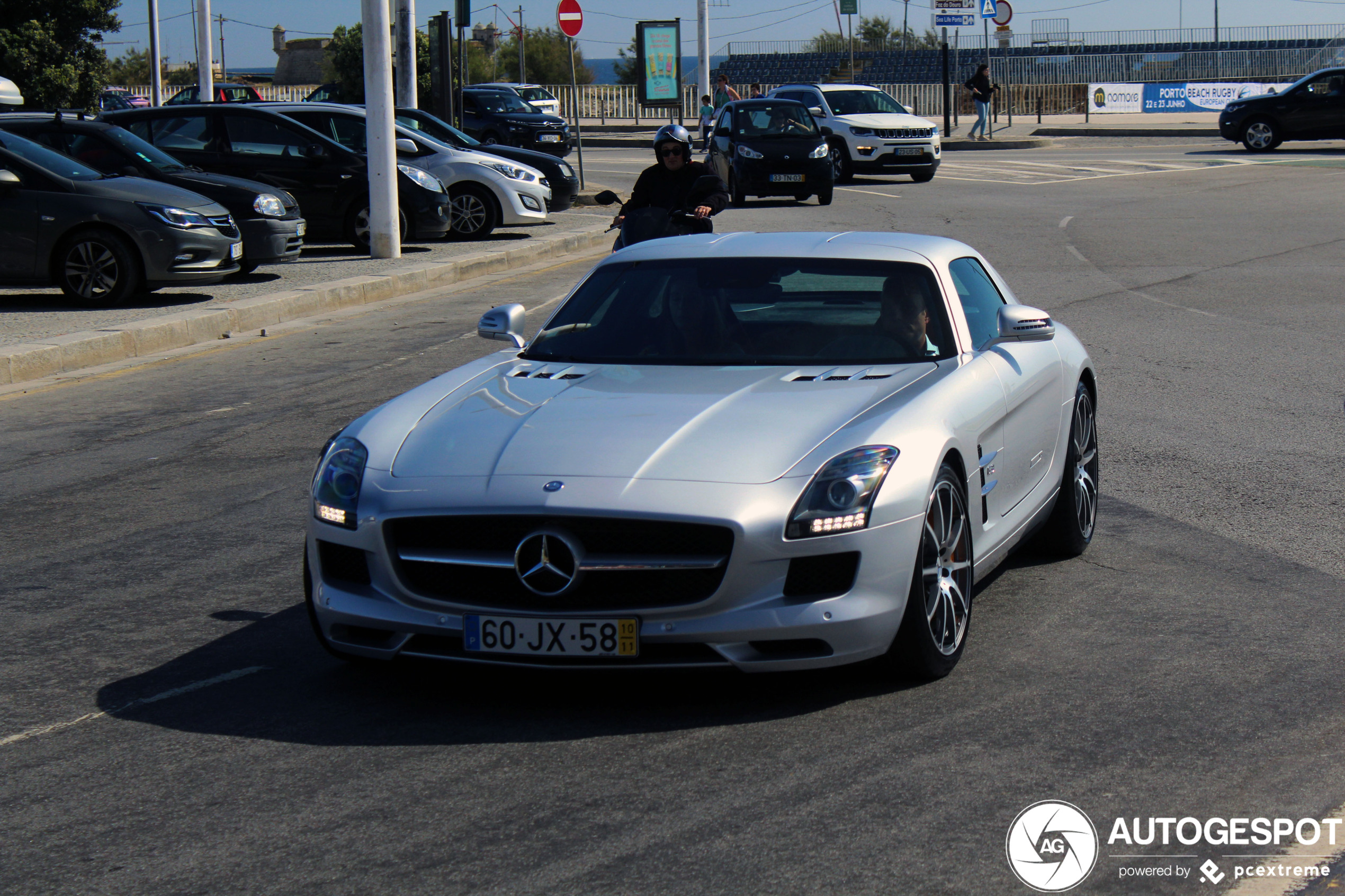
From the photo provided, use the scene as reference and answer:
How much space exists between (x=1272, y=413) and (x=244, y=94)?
106 ft

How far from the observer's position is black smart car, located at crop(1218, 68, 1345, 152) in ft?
120

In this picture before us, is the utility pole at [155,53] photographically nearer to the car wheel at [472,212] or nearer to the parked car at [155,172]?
the car wheel at [472,212]

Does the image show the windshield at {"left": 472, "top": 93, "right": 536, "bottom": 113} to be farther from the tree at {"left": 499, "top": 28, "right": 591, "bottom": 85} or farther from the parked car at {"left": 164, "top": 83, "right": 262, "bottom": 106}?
the tree at {"left": 499, "top": 28, "right": 591, "bottom": 85}

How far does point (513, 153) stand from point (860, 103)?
982cm

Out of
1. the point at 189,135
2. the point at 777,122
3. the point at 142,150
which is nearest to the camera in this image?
the point at 142,150

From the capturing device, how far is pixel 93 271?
14.2 m

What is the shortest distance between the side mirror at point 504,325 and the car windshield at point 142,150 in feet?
36.3

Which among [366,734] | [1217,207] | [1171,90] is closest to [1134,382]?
[366,734]

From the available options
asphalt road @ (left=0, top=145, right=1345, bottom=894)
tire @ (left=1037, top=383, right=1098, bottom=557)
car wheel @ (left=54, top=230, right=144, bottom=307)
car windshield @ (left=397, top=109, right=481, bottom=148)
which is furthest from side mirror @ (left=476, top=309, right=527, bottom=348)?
car windshield @ (left=397, top=109, right=481, bottom=148)

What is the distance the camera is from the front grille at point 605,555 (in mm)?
4273

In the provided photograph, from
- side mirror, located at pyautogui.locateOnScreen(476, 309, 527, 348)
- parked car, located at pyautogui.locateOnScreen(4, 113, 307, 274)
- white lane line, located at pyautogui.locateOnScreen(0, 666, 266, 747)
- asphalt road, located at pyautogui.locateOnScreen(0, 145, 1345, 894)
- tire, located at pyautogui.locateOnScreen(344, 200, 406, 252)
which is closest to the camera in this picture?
asphalt road, located at pyautogui.locateOnScreen(0, 145, 1345, 894)

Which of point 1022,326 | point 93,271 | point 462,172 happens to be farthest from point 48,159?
point 1022,326

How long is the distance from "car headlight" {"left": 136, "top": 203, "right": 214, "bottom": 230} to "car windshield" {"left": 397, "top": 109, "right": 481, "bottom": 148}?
7930mm

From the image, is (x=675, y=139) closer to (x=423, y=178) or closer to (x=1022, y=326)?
(x=1022, y=326)
